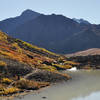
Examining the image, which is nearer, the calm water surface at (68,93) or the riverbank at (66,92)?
the calm water surface at (68,93)

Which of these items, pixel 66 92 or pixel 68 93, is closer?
pixel 68 93

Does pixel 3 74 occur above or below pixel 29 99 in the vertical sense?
above

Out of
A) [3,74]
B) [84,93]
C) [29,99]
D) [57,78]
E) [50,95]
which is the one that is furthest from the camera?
[57,78]

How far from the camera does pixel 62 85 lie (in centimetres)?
6994

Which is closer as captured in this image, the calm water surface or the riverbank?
the calm water surface

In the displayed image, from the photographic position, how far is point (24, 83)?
63.9 meters

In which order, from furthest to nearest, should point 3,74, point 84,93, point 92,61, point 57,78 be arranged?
point 92,61 < point 57,78 < point 3,74 < point 84,93

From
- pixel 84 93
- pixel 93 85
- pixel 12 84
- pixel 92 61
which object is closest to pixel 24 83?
pixel 12 84

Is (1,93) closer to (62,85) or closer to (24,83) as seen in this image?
(24,83)

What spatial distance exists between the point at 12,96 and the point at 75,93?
19831 millimetres

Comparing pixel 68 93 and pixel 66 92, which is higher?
pixel 66 92

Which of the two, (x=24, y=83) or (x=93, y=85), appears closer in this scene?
(x=24, y=83)

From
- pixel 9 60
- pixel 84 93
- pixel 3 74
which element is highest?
pixel 9 60

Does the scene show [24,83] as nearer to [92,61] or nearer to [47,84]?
[47,84]
